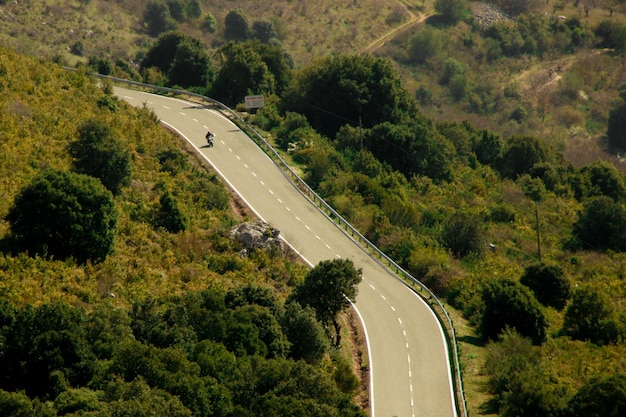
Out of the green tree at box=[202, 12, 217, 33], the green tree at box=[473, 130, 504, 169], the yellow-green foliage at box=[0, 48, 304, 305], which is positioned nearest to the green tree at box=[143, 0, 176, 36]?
the green tree at box=[202, 12, 217, 33]

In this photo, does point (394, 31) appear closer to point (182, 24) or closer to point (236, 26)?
point (236, 26)

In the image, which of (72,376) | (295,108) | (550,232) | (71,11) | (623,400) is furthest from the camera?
(71,11)

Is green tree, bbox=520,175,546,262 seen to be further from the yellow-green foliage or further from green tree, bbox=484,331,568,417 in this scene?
green tree, bbox=484,331,568,417

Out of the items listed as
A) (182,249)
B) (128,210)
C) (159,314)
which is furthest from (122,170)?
(159,314)

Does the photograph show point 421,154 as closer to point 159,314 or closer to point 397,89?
point 397,89

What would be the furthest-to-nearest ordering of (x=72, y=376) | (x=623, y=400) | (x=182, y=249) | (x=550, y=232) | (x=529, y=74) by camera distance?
(x=529, y=74) < (x=550, y=232) < (x=182, y=249) < (x=623, y=400) < (x=72, y=376)

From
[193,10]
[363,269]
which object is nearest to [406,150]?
[363,269]
